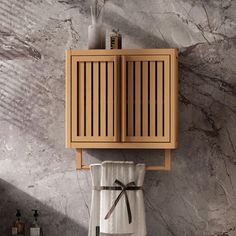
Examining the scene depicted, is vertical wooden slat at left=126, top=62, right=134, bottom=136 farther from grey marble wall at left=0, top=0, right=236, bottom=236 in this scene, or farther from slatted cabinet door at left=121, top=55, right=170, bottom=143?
grey marble wall at left=0, top=0, right=236, bottom=236

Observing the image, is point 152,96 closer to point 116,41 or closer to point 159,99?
point 159,99

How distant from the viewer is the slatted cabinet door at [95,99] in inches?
131

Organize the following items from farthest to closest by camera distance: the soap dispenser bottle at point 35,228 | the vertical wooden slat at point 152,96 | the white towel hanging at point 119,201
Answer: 1. the soap dispenser bottle at point 35,228
2. the vertical wooden slat at point 152,96
3. the white towel hanging at point 119,201

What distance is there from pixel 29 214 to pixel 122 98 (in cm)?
89

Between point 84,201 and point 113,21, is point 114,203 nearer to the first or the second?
point 84,201

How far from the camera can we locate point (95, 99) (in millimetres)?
3350

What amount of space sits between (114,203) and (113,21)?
106 cm

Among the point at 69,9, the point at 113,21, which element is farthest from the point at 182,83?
the point at 69,9

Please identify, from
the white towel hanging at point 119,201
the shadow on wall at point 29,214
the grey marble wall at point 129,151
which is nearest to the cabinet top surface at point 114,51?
the grey marble wall at point 129,151

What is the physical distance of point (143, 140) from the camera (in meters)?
3.32

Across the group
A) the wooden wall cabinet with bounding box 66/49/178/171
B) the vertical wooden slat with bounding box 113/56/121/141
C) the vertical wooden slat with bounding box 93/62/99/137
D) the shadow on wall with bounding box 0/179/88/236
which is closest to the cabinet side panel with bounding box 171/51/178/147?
the wooden wall cabinet with bounding box 66/49/178/171

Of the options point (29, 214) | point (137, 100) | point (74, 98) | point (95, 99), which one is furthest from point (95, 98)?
point (29, 214)

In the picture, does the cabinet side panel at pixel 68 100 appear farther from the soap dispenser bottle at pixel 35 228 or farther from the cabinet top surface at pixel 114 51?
the soap dispenser bottle at pixel 35 228

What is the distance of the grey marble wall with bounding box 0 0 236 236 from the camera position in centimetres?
351
